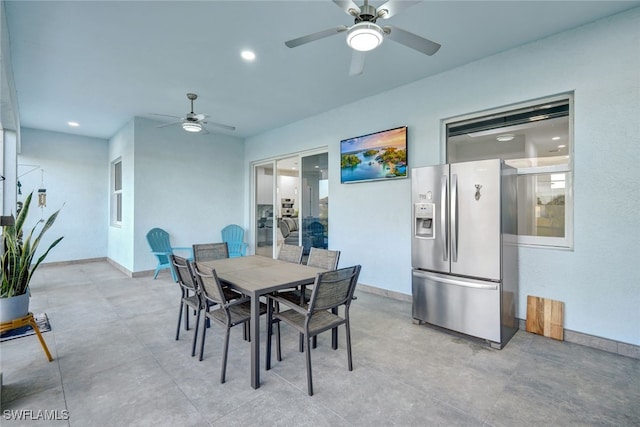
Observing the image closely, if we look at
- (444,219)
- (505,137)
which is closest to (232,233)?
(444,219)

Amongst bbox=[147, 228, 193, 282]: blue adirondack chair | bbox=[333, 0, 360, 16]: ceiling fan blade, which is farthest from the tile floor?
bbox=[333, 0, 360, 16]: ceiling fan blade

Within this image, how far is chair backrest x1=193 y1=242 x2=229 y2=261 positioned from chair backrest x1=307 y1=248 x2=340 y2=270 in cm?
120

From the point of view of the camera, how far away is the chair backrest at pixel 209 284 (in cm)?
214

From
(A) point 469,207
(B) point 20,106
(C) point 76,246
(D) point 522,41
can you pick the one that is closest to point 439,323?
(A) point 469,207

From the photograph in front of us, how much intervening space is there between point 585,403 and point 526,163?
221cm

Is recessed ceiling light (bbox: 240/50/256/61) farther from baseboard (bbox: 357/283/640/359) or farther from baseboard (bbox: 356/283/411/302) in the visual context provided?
baseboard (bbox: 357/283/640/359)

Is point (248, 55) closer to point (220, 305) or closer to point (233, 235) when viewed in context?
point (220, 305)

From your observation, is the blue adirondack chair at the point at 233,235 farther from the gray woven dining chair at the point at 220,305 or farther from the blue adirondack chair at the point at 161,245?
the gray woven dining chair at the point at 220,305

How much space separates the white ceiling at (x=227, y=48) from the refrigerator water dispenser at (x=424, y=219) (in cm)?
164

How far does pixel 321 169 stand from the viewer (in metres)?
5.27

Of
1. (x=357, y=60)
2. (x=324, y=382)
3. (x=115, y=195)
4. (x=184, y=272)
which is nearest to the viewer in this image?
(x=324, y=382)

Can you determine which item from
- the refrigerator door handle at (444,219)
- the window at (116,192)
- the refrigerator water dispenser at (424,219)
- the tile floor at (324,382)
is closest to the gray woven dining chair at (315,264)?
the tile floor at (324,382)

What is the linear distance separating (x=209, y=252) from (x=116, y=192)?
14.2 ft

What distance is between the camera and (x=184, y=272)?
2.66 metres
